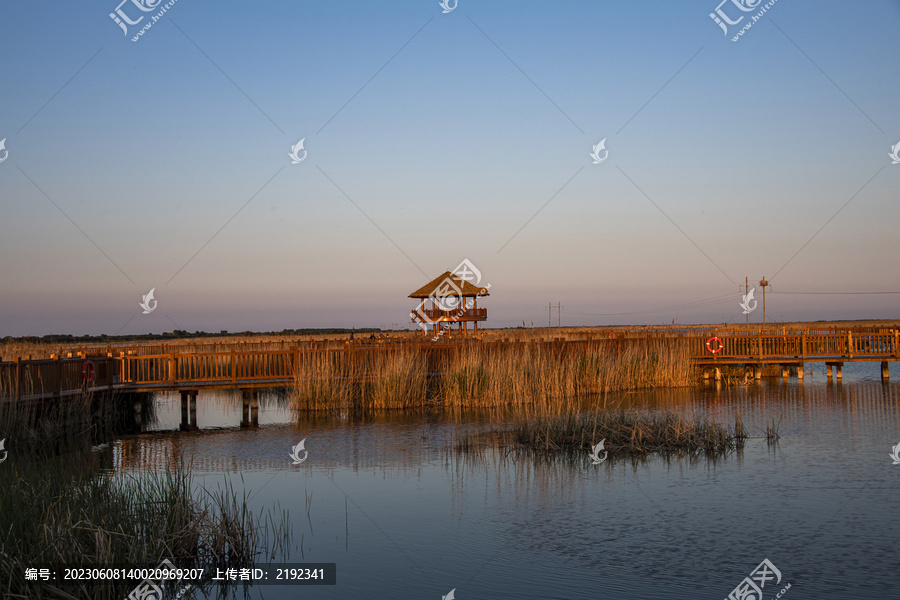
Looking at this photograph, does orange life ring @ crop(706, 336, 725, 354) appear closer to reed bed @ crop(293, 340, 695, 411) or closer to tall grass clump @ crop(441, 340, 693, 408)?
tall grass clump @ crop(441, 340, 693, 408)

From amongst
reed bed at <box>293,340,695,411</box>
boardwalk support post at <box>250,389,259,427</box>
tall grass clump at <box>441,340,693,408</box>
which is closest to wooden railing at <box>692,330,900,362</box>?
tall grass clump at <box>441,340,693,408</box>

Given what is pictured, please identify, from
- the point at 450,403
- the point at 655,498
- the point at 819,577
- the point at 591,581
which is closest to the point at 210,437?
the point at 450,403

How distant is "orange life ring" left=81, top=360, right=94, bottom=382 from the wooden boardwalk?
25 mm

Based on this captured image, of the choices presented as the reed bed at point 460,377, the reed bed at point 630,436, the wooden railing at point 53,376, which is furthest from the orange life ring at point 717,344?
the wooden railing at point 53,376

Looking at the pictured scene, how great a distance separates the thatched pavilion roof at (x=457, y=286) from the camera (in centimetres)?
4353

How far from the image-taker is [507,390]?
21797 mm

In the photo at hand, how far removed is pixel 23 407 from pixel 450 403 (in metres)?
10.3

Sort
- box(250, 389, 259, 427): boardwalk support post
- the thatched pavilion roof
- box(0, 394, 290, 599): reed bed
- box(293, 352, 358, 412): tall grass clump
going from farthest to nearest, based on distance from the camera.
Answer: the thatched pavilion roof → box(293, 352, 358, 412): tall grass clump → box(250, 389, 259, 427): boardwalk support post → box(0, 394, 290, 599): reed bed

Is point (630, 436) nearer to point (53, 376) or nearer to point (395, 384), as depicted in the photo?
point (395, 384)

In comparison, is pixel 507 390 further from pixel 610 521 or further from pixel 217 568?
pixel 217 568

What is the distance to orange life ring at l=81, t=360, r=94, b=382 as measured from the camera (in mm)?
20044

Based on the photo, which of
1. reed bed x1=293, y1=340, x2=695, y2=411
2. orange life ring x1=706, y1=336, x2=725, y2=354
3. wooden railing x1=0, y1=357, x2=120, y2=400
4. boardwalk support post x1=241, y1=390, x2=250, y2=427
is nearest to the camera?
wooden railing x1=0, y1=357, x2=120, y2=400

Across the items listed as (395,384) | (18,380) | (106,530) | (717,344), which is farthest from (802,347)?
(106,530)

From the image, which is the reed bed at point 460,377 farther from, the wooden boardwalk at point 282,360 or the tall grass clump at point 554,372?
the wooden boardwalk at point 282,360
